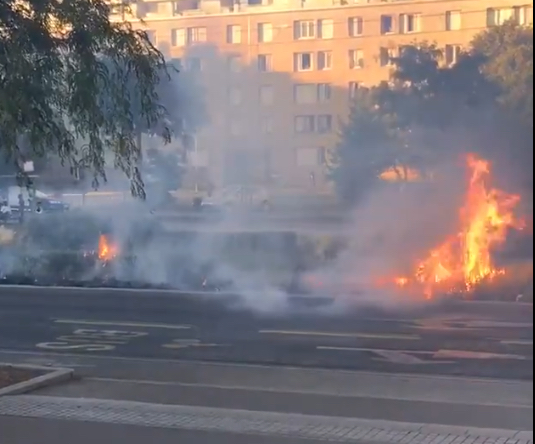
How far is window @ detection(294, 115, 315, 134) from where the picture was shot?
1389 centimetres

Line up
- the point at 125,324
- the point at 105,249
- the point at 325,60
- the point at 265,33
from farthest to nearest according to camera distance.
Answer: the point at 105,249, the point at 265,33, the point at 325,60, the point at 125,324

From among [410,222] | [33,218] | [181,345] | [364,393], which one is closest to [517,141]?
[410,222]

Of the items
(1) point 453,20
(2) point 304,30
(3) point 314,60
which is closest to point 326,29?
(2) point 304,30

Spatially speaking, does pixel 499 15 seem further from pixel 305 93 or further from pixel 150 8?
pixel 150 8

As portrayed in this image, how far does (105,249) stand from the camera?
52.0 feet

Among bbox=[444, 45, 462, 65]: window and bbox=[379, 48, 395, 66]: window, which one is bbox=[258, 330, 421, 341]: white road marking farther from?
bbox=[444, 45, 462, 65]: window

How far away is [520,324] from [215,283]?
492 centimetres

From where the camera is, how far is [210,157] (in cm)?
1497

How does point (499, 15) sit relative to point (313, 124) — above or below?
above

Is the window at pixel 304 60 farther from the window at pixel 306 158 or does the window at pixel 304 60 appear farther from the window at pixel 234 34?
the window at pixel 306 158

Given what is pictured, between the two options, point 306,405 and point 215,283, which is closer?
point 306,405

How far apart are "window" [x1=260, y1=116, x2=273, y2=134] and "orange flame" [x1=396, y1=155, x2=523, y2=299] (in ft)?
9.10

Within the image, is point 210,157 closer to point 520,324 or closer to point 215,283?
point 215,283

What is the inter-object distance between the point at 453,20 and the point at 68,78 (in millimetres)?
7164
